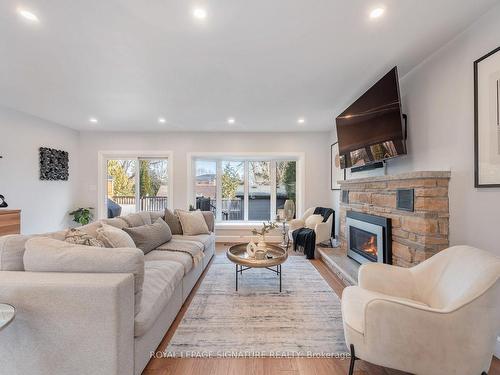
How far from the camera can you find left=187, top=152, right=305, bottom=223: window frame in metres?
5.44

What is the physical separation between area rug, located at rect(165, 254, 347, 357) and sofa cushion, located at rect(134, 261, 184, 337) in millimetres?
402

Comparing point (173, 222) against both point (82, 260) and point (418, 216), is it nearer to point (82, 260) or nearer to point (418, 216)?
point (82, 260)

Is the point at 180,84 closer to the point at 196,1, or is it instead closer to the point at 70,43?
the point at 70,43

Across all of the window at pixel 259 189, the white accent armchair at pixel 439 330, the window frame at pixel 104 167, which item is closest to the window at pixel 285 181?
the window at pixel 259 189

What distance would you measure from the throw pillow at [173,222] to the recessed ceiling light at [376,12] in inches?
140

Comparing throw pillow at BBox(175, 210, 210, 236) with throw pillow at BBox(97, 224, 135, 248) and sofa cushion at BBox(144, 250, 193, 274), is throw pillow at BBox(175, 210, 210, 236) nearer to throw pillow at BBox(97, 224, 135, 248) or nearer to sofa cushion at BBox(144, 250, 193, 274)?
sofa cushion at BBox(144, 250, 193, 274)

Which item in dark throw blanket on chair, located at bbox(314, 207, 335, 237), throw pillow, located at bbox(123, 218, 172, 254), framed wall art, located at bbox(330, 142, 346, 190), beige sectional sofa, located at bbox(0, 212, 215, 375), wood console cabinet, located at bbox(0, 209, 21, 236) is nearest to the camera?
beige sectional sofa, located at bbox(0, 212, 215, 375)

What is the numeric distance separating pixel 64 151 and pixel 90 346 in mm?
4993

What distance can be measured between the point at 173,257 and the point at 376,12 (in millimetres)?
2851

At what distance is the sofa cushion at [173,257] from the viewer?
2.55 m

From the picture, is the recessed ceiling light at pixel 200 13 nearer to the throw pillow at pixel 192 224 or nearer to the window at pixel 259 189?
the throw pillow at pixel 192 224

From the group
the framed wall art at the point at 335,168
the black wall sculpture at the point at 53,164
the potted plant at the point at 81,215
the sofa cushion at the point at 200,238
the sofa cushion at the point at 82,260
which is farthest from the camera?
the potted plant at the point at 81,215

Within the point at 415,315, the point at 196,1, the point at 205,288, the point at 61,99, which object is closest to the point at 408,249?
the point at 415,315

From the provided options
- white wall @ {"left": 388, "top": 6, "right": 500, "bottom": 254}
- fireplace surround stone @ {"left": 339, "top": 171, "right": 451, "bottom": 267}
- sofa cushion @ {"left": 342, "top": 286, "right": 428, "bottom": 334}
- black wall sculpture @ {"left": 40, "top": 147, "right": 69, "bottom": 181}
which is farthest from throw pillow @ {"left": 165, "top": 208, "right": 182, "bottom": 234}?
white wall @ {"left": 388, "top": 6, "right": 500, "bottom": 254}
